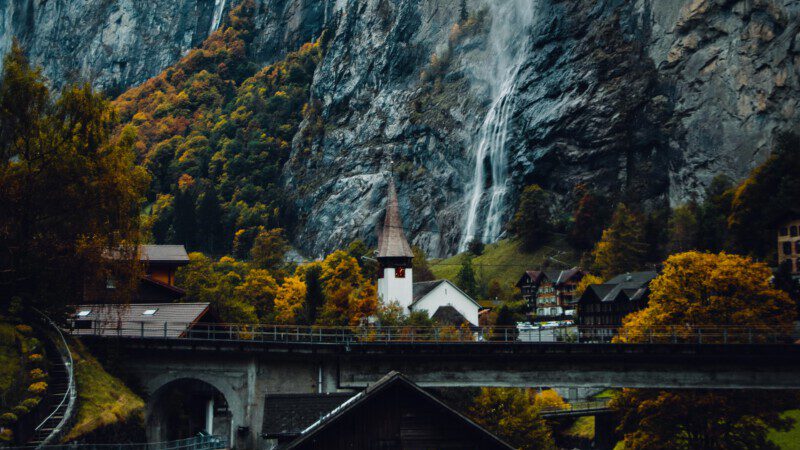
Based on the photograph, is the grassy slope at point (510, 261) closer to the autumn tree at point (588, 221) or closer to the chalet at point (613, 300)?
the autumn tree at point (588, 221)

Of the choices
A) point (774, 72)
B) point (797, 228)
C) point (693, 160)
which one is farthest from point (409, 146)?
point (797, 228)

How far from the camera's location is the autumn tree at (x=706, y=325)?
4634cm

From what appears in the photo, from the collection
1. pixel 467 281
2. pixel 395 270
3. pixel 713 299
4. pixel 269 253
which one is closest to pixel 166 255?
pixel 395 270

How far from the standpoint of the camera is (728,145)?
107375 millimetres

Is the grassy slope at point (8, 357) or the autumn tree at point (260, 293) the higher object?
the autumn tree at point (260, 293)

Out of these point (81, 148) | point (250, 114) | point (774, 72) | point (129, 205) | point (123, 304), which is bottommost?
point (123, 304)

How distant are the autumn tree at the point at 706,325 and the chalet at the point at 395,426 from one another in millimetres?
23800

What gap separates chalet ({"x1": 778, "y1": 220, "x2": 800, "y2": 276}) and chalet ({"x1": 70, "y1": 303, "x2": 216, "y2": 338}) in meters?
52.7

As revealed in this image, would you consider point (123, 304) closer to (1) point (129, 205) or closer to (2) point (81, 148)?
(1) point (129, 205)

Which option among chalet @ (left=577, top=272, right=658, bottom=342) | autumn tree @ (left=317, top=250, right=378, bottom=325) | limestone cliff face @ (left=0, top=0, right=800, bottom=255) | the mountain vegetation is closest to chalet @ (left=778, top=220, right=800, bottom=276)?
chalet @ (left=577, top=272, right=658, bottom=342)

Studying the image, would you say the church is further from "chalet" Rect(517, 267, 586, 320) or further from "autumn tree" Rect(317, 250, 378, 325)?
"chalet" Rect(517, 267, 586, 320)

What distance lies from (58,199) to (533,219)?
273 feet

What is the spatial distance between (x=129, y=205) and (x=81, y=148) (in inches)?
144

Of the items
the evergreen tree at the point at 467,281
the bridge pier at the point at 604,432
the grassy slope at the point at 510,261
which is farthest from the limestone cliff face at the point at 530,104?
the bridge pier at the point at 604,432
